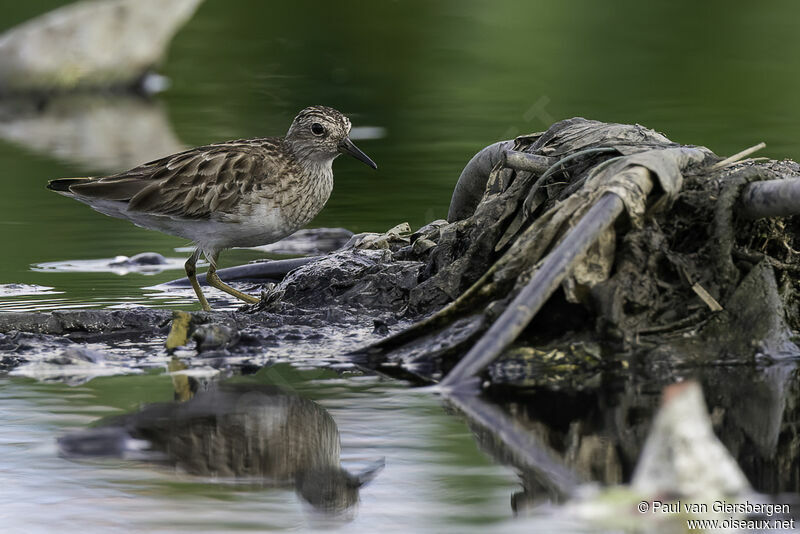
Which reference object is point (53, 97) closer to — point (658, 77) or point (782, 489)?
point (658, 77)

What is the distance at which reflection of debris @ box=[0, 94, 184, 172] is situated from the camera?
1645cm

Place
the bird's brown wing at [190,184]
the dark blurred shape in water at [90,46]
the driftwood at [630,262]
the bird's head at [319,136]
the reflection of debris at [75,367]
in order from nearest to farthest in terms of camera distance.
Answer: the driftwood at [630,262], the reflection of debris at [75,367], the bird's brown wing at [190,184], the bird's head at [319,136], the dark blurred shape in water at [90,46]

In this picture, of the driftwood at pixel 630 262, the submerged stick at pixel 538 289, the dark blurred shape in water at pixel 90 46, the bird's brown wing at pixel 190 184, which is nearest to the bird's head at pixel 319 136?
the bird's brown wing at pixel 190 184

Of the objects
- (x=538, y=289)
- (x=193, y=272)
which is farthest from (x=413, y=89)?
(x=538, y=289)

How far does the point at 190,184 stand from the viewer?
9.19 m

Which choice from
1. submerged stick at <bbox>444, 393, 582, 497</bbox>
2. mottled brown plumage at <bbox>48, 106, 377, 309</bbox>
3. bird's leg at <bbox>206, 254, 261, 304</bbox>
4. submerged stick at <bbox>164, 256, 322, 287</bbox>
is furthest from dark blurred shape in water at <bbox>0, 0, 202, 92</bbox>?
submerged stick at <bbox>444, 393, 582, 497</bbox>

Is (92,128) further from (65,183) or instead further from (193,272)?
(193,272)

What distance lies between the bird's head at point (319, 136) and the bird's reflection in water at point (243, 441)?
357 cm

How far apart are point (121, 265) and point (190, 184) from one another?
1.44 metres

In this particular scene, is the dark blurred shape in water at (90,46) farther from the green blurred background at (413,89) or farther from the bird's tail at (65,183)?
the bird's tail at (65,183)

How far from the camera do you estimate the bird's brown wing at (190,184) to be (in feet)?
29.9

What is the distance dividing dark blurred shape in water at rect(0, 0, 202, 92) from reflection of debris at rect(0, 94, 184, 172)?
372mm

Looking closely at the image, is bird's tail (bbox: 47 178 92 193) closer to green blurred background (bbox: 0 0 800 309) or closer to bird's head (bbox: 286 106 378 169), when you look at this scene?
green blurred background (bbox: 0 0 800 309)

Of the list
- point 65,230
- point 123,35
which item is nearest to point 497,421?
point 65,230
